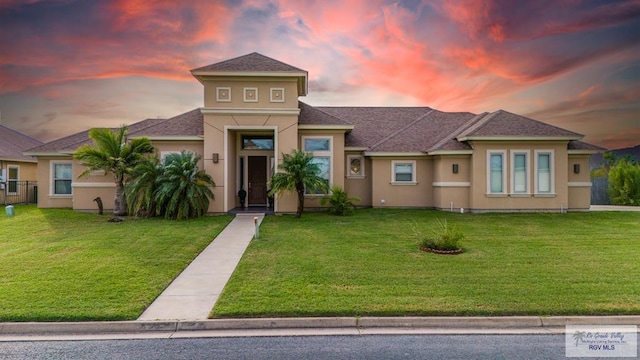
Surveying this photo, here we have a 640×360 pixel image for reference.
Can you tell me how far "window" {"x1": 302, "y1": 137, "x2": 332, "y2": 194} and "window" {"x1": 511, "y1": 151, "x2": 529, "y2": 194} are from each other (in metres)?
8.31

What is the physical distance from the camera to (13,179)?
2058 cm

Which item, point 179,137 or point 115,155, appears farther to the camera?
point 179,137

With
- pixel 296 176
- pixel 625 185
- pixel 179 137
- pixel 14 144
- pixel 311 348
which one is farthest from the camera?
pixel 14 144

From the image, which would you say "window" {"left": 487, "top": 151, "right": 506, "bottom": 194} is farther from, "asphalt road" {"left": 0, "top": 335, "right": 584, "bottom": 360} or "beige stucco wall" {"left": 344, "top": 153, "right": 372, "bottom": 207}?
"asphalt road" {"left": 0, "top": 335, "right": 584, "bottom": 360}

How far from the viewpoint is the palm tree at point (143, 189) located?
13372 mm

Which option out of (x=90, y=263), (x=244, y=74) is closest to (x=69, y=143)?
(x=244, y=74)

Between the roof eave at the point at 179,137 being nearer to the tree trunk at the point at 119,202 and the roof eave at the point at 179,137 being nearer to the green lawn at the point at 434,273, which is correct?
the tree trunk at the point at 119,202

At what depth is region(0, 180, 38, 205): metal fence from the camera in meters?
19.7

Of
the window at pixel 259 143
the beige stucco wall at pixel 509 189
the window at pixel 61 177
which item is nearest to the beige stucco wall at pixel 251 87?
the window at pixel 259 143

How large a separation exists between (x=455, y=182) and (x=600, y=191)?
13.5 meters

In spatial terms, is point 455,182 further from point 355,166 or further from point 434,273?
point 434,273

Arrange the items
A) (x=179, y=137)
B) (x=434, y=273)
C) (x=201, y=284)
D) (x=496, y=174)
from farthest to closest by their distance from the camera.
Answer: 1. (x=496, y=174)
2. (x=179, y=137)
3. (x=434, y=273)
4. (x=201, y=284)

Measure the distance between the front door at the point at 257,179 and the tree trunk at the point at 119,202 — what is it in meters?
5.66

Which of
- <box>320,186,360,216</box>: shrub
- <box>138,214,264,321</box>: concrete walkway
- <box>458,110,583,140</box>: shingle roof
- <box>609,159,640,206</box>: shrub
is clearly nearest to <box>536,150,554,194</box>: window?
<box>458,110,583,140</box>: shingle roof
